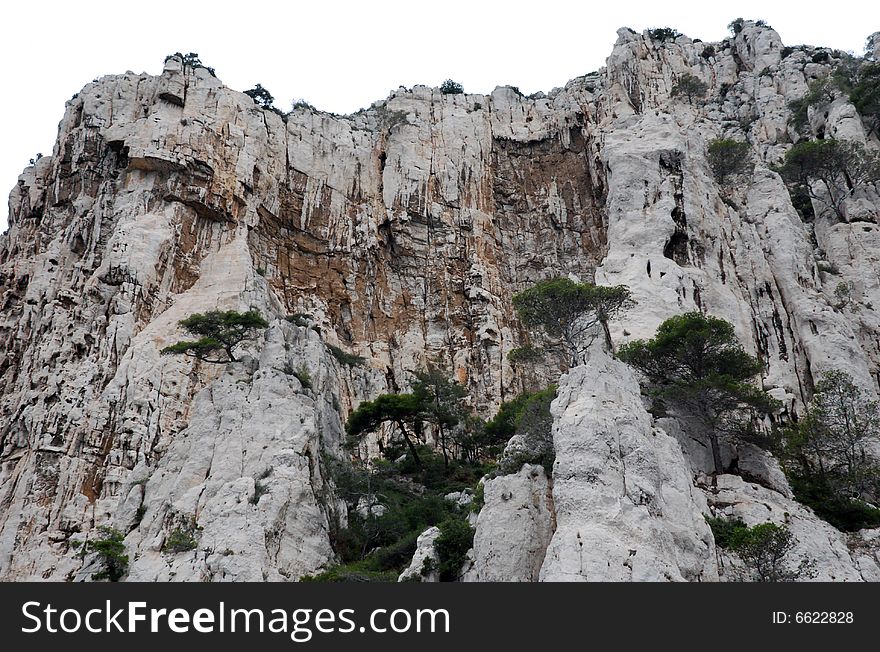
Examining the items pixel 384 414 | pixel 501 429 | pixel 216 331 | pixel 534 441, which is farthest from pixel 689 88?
pixel 534 441

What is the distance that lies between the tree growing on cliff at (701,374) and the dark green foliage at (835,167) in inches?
876

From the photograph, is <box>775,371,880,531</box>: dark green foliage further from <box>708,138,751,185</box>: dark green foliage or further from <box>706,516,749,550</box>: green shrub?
<box>708,138,751,185</box>: dark green foliage

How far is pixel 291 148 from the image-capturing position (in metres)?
52.6

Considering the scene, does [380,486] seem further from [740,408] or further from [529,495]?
[740,408]

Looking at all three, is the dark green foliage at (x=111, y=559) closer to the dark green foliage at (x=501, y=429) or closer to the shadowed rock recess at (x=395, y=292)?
the shadowed rock recess at (x=395, y=292)

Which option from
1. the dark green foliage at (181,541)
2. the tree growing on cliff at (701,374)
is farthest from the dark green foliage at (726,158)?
the dark green foliage at (181,541)

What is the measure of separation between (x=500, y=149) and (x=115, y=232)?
97.7 ft

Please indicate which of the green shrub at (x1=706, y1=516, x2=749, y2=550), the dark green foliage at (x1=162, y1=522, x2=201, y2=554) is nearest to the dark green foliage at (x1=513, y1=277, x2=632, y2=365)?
the green shrub at (x1=706, y1=516, x2=749, y2=550)

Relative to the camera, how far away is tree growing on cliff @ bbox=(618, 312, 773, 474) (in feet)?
94.7

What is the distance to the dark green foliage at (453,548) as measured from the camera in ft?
78.1

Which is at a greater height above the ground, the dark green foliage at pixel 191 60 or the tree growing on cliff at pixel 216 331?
the dark green foliage at pixel 191 60

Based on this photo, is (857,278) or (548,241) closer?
(857,278)

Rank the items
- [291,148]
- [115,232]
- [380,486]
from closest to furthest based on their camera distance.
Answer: [380,486] → [115,232] → [291,148]
